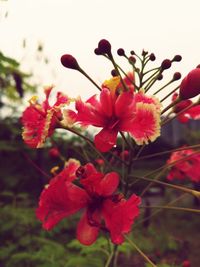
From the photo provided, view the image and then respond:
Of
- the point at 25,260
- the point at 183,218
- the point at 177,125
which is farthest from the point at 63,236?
the point at 177,125

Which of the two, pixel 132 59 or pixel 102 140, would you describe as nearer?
pixel 102 140

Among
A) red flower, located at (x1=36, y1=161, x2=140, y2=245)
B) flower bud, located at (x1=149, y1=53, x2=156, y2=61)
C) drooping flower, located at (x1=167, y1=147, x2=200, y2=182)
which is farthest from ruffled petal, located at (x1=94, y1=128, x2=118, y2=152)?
drooping flower, located at (x1=167, y1=147, x2=200, y2=182)

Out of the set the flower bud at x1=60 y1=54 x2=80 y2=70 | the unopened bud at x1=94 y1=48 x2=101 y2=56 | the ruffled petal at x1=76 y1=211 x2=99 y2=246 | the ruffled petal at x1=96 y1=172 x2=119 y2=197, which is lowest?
the ruffled petal at x1=76 y1=211 x2=99 y2=246

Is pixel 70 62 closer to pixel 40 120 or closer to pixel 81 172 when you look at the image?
pixel 40 120

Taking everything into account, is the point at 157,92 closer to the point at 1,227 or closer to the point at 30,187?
the point at 1,227

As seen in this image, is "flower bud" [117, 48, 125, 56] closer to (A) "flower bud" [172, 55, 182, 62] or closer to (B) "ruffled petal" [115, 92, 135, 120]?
(A) "flower bud" [172, 55, 182, 62]

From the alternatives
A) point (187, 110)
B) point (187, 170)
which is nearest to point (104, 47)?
point (187, 110)
